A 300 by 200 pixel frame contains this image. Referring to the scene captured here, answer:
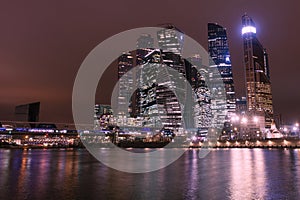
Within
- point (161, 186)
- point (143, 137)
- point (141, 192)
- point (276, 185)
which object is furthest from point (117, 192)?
point (143, 137)

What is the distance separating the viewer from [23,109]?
160 meters

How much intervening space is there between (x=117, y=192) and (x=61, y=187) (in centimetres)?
378

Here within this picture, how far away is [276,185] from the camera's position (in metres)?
18.2

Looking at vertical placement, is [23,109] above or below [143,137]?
above

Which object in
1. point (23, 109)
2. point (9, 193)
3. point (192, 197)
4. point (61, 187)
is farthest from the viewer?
point (23, 109)

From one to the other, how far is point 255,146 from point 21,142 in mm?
118735

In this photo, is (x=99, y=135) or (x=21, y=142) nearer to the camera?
(x=21, y=142)

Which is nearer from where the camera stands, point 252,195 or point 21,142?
point 252,195

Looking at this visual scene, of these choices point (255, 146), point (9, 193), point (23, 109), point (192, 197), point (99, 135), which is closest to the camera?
point (192, 197)

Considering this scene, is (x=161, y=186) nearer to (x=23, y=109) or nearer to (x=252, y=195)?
(x=252, y=195)

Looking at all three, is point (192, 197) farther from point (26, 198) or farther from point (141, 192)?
point (26, 198)

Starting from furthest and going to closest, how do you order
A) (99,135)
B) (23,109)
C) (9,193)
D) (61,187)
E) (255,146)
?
1. (99,135)
2. (23,109)
3. (255,146)
4. (61,187)
5. (9,193)

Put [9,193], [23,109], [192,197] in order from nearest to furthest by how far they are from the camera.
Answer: [192,197]
[9,193]
[23,109]

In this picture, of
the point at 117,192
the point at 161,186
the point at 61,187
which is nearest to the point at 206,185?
the point at 161,186
